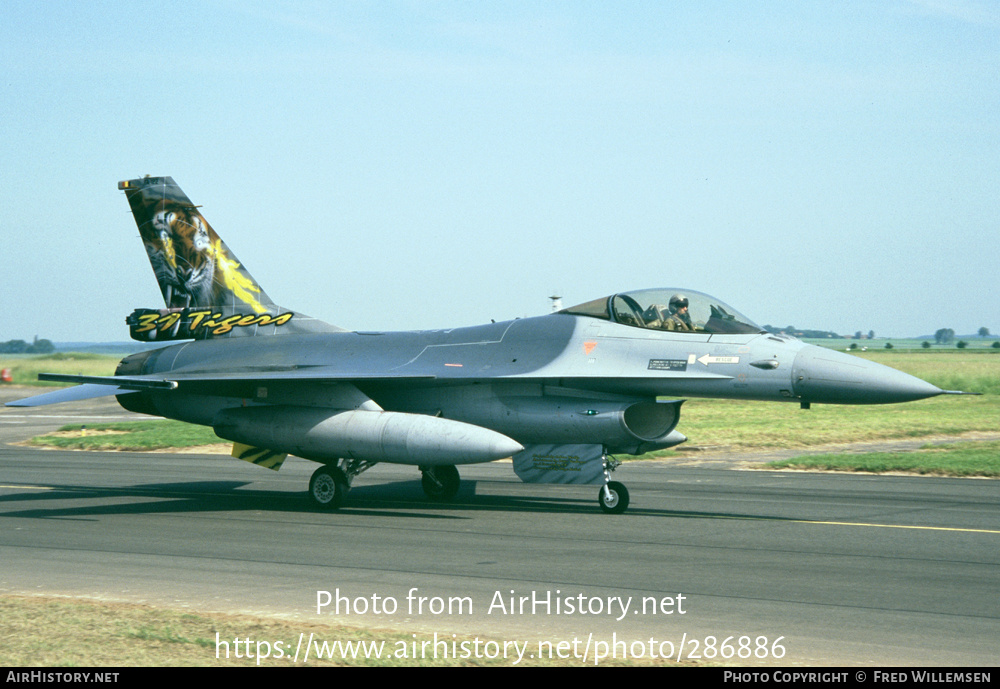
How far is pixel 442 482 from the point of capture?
1708 centimetres

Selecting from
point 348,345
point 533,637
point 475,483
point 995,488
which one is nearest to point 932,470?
point 995,488

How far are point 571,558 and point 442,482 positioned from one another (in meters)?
6.40

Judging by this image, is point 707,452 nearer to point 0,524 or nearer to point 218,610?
Result: point 0,524

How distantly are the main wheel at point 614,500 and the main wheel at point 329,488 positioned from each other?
3925 millimetres

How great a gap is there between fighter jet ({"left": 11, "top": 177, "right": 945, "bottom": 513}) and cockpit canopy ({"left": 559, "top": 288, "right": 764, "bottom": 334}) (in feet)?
0.07

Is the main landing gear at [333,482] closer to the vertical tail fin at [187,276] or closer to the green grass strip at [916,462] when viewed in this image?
the vertical tail fin at [187,276]

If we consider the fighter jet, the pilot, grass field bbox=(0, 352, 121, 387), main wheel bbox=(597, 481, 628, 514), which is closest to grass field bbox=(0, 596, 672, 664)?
the fighter jet

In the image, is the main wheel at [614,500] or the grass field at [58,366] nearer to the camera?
the main wheel at [614,500]

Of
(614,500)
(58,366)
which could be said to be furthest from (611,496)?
(58,366)

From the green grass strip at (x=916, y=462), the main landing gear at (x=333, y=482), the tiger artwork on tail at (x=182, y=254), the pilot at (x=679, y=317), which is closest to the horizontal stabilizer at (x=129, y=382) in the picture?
the main landing gear at (x=333, y=482)

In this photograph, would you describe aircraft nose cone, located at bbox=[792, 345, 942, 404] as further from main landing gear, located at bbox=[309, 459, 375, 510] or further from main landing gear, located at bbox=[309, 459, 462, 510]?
main landing gear, located at bbox=[309, 459, 375, 510]

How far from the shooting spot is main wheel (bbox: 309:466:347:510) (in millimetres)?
15688

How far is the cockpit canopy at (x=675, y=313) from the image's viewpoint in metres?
14.2

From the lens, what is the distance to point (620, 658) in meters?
6.77
